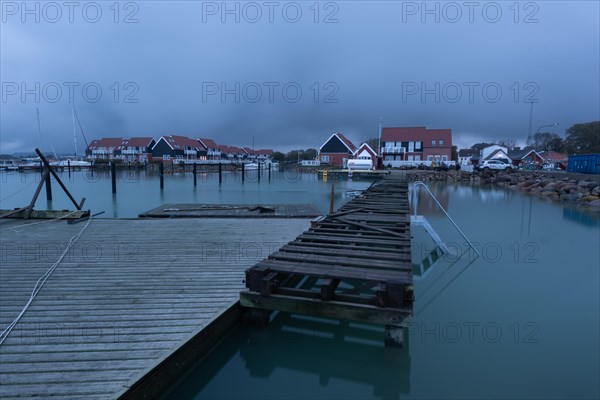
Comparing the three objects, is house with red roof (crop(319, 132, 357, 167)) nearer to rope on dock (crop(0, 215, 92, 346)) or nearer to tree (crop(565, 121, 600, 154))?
tree (crop(565, 121, 600, 154))

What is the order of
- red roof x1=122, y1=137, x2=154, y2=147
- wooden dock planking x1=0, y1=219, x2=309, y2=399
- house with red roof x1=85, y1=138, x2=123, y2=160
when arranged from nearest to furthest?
wooden dock planking x1=0, y1=219, x2=309, y2=399 → red roof x1=122, y1=137, x2=154, y2=147 → house with red roof x1=85, y1=138, x2=123, y2=160

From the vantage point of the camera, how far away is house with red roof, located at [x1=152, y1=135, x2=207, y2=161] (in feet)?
263

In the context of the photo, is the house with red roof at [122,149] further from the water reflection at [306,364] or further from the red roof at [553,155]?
the water reflection at [306,364]

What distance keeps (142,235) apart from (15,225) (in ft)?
12.5

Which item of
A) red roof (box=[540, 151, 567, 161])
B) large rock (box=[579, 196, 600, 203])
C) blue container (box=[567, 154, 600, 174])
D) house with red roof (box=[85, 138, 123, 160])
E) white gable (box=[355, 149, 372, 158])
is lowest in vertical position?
large rock (box=[579, 196, 600, 203])

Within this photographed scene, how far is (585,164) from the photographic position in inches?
1356

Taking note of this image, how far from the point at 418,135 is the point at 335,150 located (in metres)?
14.4

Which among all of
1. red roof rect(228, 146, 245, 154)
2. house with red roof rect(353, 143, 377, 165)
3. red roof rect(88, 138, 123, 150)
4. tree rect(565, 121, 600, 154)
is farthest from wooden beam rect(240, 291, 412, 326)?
red roof rect(228, 146, 245, 154)

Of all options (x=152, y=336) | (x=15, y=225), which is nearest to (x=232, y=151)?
(x=15, y=225)

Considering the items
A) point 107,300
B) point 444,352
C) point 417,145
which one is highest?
point 417,145

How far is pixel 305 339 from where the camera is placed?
4875mm

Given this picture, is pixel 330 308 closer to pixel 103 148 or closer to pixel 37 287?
pixel 37 287

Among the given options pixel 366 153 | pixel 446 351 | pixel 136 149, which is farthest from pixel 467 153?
pixel 446 351

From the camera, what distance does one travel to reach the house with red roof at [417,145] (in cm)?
6181
